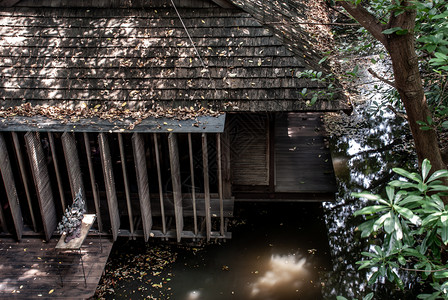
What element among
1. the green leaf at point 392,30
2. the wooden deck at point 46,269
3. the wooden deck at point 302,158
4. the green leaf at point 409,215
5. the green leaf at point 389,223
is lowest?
the wooden deck at point 46,269

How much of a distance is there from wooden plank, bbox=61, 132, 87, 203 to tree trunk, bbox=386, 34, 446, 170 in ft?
17.9

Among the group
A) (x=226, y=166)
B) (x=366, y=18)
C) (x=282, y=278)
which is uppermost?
(x=366, y=18)

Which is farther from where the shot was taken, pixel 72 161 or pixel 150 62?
pixel 150 62

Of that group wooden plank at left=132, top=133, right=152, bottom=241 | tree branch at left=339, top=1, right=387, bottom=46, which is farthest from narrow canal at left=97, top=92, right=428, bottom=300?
tree branch at left=339, top=1, right=387, bottom=46

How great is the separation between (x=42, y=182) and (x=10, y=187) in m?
0.57

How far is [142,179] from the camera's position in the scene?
7492 mm

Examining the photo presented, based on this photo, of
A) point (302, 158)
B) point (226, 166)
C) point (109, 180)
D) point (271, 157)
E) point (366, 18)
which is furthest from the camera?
point (302, 158)

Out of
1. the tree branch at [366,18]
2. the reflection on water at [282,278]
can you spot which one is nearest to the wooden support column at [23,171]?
the reflection on water at [282,278]

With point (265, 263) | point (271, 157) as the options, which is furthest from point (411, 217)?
point (271, 157)

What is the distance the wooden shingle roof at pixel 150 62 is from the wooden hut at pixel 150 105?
0.02 m

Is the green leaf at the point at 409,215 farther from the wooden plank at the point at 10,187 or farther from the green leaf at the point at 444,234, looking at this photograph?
the wooden plank at the point at 10,187

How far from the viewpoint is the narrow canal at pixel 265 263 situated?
24.4 feet

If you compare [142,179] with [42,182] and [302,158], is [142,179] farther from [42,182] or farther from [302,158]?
[302,158]

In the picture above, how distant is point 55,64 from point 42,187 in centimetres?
254
